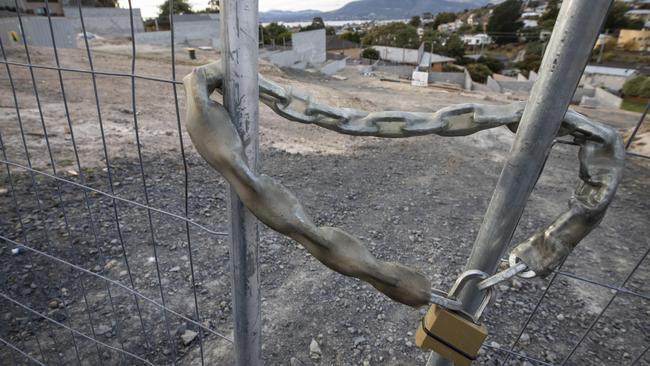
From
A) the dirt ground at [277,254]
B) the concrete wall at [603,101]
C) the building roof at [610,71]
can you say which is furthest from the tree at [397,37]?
the dirt ground at [277,254]

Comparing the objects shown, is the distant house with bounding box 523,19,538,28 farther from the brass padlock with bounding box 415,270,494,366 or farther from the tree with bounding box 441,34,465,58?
the brass padlock with bounding box 415,270,494,366

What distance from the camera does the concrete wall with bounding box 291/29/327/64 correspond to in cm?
1967

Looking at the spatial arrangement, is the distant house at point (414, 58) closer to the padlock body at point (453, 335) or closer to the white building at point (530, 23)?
the white building at point (530, 23)

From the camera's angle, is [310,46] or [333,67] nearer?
[333,67]

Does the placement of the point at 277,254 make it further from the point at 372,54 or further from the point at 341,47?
the point at 341,47

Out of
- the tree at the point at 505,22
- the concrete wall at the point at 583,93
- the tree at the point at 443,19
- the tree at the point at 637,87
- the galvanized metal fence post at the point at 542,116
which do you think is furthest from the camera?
the tree at the point at 443,19

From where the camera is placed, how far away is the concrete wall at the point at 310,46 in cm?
1967

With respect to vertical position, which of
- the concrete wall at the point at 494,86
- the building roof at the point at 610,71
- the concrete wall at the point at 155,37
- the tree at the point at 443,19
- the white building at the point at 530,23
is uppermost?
the tree at the point at 443,19

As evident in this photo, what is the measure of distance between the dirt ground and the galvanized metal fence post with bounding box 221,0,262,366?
0.28 m

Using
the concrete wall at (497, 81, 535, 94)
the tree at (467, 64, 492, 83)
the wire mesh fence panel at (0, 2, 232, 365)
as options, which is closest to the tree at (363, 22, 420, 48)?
the tree at (467, 64, 492, 83)

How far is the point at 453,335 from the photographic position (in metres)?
0.75

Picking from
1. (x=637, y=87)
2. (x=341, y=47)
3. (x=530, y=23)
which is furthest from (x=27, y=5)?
(x=530, y=23)

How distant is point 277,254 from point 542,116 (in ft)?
7.86

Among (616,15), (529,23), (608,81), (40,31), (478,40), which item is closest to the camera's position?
(616,15)
